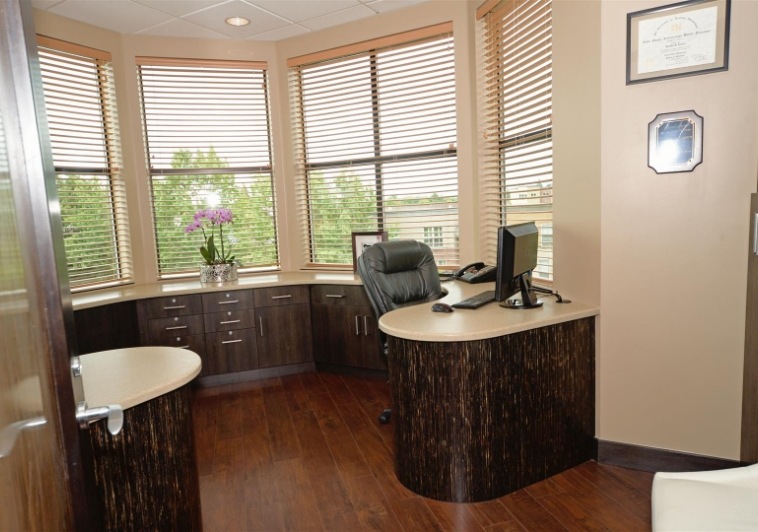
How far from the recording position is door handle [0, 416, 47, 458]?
61cm

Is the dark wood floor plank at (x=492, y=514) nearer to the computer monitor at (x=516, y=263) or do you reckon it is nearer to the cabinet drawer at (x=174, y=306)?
the computer monitor at (x=516, y=263)

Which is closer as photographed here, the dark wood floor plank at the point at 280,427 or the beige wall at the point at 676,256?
the beige wall at the point at 676,256

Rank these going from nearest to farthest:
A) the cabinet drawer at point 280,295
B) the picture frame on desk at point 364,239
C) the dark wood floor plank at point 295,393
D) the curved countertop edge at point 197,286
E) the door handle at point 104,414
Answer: the door handle at point 104,414 → the dark wood floor plank at point 295,393 → the curved countertop edge at point 197,286 → the cabinet drawer at point 280,295 → the picture frame on desk at point 364,239

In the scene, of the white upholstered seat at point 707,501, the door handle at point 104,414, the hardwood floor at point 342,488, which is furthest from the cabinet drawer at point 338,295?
the door handle at point 104,414

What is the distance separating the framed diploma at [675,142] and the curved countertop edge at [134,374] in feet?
7.49

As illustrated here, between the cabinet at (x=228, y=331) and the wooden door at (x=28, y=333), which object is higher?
the wooden door at (x=28, y=333)

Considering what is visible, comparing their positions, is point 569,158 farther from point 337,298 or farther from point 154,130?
point 154,130

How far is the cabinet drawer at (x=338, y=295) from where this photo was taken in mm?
3973

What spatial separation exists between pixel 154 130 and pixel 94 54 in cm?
70

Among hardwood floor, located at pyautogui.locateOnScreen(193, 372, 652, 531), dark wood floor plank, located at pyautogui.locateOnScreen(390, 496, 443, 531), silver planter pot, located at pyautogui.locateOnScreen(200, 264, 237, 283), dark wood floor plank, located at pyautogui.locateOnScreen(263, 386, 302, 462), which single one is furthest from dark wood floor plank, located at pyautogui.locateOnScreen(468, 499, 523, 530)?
silver planter pot, located at pyautogui.locateOnScreen(200, 264, 237, 283)

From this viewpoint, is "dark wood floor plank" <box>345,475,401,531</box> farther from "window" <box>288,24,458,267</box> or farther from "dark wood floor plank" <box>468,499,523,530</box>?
"window" <box>288,24,458,267</box>

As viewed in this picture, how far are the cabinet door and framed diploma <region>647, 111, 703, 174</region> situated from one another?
2835 millimetres

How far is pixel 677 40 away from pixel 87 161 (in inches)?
163

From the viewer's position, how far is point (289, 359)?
4.27m
